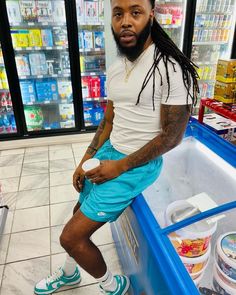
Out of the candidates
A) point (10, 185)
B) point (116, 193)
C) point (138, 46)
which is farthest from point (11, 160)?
point (138, 46)

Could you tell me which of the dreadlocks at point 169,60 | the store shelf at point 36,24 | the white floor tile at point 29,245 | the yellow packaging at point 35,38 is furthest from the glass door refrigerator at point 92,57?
the dreadlocks at point 169,60

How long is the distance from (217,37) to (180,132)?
329cm

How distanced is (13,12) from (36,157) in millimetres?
1784

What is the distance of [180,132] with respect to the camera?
1170mm

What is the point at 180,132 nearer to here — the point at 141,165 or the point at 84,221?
the point at 141,165

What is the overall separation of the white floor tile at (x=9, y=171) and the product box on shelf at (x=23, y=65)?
1249 millimetres

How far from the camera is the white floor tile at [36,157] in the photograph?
10.7ft

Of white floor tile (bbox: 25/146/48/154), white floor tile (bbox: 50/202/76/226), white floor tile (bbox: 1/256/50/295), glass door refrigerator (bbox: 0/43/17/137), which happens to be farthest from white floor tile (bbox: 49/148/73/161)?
white floor tile (bbox: 1/256/50/295)

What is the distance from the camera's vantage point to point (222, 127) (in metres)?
1.85

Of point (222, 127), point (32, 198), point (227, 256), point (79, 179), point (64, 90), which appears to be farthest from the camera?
point (64, 90)

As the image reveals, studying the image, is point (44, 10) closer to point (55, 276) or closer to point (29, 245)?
point (29, 245)

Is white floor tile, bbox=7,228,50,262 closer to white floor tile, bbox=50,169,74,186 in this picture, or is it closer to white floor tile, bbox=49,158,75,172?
white floor tile, bbox=50,169,74,186

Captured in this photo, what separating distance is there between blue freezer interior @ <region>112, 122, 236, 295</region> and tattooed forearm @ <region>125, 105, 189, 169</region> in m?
0.18

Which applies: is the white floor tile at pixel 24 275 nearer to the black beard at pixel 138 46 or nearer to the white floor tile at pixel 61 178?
the white floor tile at pixel 61 178
